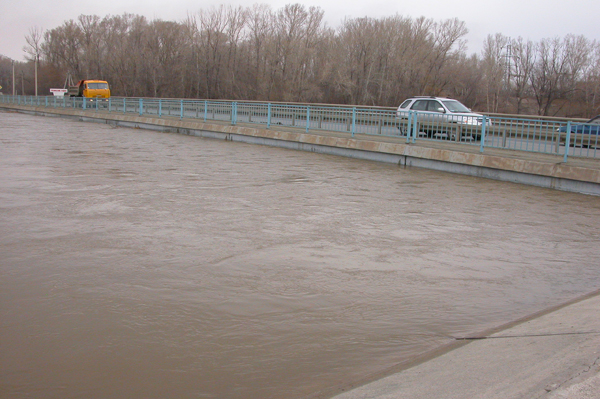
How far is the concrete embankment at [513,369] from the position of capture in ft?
10.2

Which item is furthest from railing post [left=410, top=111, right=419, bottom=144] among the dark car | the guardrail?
the dark car

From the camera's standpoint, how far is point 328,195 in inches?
443

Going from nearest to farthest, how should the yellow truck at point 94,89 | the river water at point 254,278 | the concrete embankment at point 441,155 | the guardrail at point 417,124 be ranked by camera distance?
the river water at point 254,278, the concrete embankment at point 441,155, the guardrail at point 417,124, the yellow truck at point 94,89

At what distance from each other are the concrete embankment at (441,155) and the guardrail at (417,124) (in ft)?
0.86

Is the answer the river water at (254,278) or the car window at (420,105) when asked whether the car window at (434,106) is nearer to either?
the car window at (420,105)

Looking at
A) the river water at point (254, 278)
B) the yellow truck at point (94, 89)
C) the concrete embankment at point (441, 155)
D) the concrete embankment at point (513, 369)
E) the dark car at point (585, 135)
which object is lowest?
the river water at point (254, 278)

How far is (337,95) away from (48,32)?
63.5 m

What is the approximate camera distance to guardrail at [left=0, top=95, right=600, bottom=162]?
13.8 meters

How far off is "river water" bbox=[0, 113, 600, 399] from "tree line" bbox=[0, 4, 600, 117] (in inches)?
2010

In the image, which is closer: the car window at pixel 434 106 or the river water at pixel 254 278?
the river water at pixel 254 278

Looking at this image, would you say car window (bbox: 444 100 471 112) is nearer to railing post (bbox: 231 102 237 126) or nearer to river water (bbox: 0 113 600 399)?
river water (bbox: 0 113 600 399)

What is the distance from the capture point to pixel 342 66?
6178cm

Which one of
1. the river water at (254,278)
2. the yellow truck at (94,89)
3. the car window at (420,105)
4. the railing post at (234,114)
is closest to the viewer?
the river water at (254,278)

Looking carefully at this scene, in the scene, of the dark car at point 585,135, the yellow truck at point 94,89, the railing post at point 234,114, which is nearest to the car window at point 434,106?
the dark car at point 585,135
